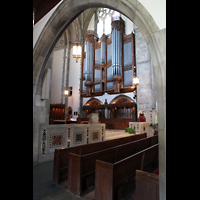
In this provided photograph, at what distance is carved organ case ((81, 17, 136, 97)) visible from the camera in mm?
9766

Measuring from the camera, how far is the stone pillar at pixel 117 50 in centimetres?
979

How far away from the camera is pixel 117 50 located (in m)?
10.2

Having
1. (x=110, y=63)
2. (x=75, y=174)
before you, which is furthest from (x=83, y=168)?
(x=110, y=63)

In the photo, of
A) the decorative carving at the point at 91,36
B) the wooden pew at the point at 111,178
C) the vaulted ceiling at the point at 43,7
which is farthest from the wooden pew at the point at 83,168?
A: the decorative carving at the point at 91,36

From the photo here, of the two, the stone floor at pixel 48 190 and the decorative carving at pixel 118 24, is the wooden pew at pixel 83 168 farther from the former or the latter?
the decorative carving at pixel 118 24

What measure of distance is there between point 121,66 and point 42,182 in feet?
28.2

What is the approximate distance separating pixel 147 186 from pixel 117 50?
31.4 feet

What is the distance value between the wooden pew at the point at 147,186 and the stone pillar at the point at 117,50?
26.8ft

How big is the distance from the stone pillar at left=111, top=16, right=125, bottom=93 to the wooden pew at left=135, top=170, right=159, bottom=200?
8167 mm

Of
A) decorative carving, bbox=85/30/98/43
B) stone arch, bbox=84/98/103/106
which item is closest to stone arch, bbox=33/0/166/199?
stone arch, bbox=84/98/103/106

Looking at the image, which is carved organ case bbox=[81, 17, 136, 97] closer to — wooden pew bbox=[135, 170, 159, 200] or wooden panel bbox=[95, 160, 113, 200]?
wooden panel bbox=[95, 160, 113, 200]

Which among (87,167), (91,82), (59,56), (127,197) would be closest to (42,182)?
(87,167)
